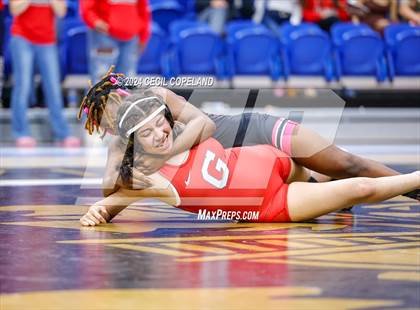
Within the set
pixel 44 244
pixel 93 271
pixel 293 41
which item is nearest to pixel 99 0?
pixel 293 41

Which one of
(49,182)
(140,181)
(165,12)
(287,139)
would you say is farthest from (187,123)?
(165,12)

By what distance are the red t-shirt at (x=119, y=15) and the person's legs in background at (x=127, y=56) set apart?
0.06 metres

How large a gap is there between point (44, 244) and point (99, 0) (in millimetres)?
5112

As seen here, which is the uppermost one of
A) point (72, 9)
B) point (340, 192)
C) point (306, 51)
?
point (340, 192)

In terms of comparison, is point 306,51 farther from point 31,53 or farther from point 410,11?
point 31,53

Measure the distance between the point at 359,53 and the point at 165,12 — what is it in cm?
222

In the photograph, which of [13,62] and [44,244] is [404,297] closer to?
[44,244]

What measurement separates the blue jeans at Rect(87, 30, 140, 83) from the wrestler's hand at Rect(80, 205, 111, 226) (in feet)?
13.9

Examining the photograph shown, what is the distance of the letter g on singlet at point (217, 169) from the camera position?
14.4ft

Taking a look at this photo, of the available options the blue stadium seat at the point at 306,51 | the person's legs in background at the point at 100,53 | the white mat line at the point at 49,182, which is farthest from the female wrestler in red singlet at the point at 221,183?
the blue stadium seat at the point at 306,51

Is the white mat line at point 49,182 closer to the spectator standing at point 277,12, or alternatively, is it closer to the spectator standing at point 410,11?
the spectator standing at point 277,12

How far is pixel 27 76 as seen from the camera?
337 inches

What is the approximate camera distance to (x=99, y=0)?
8.73 meters

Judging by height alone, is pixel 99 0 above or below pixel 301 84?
above
